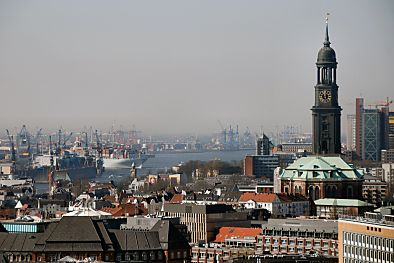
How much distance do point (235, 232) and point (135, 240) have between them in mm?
15829

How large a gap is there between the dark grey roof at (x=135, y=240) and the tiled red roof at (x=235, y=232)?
1341 centimetres

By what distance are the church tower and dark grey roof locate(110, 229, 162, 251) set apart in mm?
41817

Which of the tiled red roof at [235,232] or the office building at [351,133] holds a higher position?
the office building at [351,133]

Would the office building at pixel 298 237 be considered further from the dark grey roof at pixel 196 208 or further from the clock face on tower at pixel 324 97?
the clock face on tower at pixel 324 97

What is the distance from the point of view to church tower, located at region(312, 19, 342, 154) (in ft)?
321

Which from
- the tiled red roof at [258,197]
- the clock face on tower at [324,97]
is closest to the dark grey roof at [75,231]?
the tiled red roof at [258,197]

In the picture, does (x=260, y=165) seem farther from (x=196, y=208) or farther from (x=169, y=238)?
(x=169, y=238)

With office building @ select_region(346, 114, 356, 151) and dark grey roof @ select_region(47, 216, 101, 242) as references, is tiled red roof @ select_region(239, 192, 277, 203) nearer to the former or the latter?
dark grey roof @ select_region(47, 216, 101, 242)

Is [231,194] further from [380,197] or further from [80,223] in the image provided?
[80,223]

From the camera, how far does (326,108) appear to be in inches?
3883

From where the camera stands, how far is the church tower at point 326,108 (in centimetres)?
9781

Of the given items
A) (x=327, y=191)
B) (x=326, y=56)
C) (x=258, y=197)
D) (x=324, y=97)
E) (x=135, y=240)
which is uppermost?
(x=326, y=56)

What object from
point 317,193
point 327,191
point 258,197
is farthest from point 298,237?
point 317,193

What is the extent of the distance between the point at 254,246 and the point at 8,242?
1553 centimetres
